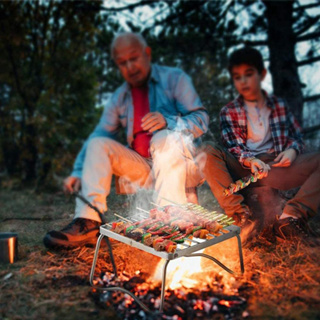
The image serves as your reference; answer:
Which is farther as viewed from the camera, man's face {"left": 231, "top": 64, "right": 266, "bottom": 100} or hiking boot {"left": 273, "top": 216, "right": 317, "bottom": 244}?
man's face {"left": 231, "top": 64, "right": 266, "bottom": 100}

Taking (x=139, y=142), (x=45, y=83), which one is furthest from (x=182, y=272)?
(x=45, y=83)

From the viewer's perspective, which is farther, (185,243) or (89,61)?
(89,61)

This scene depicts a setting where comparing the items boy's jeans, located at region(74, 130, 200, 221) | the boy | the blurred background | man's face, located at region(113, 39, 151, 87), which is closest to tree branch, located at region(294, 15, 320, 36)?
the blurred background

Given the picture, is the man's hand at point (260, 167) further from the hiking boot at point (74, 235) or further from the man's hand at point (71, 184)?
the man's hand at point (71, 184)

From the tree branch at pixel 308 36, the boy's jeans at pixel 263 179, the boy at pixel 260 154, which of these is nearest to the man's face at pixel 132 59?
the boy at pixel 260 154

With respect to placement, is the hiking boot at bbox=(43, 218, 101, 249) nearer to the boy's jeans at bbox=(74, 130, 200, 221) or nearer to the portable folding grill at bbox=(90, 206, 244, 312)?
the boy's jeans at bbox=(74, 130, 200, 221)

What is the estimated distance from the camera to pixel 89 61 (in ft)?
22.6

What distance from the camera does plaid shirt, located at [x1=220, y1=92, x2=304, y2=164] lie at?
3.08m

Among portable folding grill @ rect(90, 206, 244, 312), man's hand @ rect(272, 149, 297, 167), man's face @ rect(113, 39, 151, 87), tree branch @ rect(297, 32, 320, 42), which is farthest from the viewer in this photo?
tree branch @ rect(297, 32, 320, 42)

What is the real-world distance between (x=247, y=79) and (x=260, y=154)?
0.67 m

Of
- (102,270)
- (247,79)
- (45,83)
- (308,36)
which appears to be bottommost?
(102,270)

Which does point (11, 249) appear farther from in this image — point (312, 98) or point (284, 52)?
point (312, 98)

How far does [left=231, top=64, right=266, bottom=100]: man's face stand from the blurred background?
4.13ft

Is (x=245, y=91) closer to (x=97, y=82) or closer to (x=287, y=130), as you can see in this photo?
(x=287, y=130)
